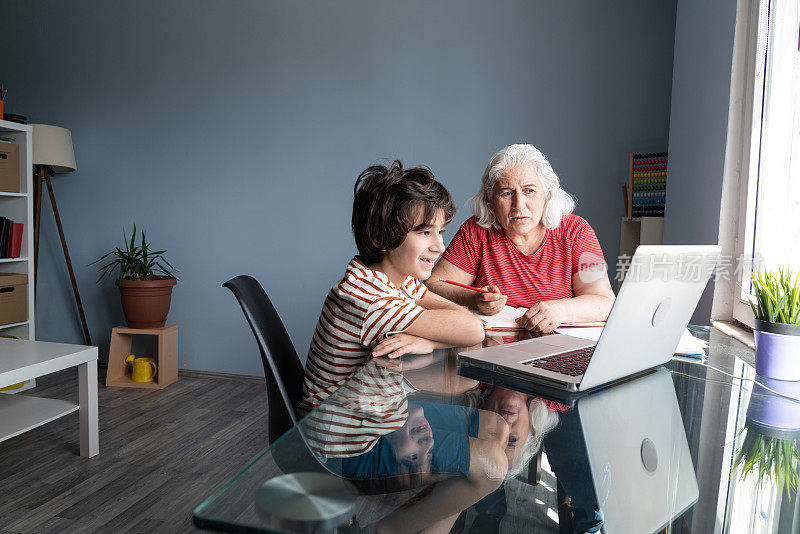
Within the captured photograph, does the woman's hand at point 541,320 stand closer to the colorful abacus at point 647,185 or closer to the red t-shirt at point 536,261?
the red t-shirt at point 536,261

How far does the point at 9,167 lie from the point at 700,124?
11.6 ft

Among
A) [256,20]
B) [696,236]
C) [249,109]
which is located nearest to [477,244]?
[696,236]

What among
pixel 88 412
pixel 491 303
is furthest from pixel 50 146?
pixel 491 303

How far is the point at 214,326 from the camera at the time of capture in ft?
11.8

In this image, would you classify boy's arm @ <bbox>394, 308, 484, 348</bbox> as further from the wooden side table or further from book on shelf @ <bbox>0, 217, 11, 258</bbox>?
book on shelf @ <bbox>0, 217, 11, 258</bbox>

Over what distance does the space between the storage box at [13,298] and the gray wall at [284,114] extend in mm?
458

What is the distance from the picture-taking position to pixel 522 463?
623mm

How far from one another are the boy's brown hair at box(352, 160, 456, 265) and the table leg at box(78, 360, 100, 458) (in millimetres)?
1651

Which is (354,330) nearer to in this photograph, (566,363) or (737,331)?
(566,363)

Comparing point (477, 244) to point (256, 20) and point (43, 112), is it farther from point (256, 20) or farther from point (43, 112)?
point (43, 112)

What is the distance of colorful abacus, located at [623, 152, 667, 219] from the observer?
8.46 feet

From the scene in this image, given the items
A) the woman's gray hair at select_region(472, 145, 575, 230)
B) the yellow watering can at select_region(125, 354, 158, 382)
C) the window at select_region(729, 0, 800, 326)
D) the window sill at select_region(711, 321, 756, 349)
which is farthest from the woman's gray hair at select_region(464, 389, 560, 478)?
the yellow watering can at select_region(125, 354, 158, 382)

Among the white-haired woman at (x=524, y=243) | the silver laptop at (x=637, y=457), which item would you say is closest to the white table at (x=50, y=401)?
the white-haired woman at (x=524, y=243)

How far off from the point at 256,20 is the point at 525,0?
158 cm
